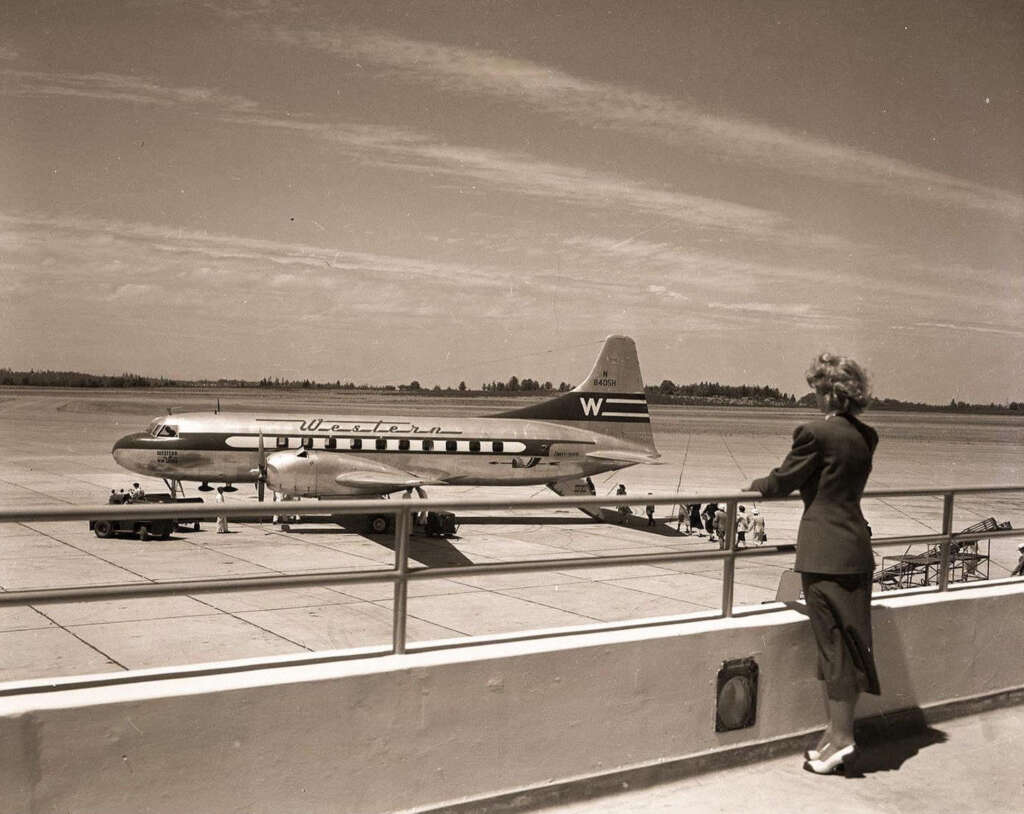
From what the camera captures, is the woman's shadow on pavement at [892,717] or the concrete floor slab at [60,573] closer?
the woman's shadow on pavement at [892,717]

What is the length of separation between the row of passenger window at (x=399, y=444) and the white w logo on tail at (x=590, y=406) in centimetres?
374

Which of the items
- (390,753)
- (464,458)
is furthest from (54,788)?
(464,458)

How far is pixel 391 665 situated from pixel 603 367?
89.3 feet

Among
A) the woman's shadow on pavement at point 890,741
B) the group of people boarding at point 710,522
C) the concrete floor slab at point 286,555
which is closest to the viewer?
the woman's shadow on pavement at point 890,741

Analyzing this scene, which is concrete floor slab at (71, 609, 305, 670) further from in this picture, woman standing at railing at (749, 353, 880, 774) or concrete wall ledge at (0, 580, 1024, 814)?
woman standing at railing at (749, 353, 880, 774)

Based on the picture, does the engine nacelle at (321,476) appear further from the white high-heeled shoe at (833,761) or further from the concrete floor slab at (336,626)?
the white high-heeled shoe at (833,761)

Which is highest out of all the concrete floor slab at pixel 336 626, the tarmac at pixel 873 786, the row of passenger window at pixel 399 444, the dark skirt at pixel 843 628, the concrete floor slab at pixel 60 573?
the dark skirt at pixel 843 628

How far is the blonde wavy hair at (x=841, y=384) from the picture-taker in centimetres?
546

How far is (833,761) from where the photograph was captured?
5566mm

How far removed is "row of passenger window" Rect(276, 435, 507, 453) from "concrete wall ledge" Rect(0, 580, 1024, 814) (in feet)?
67.7

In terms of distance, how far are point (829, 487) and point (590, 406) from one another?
83.8ft

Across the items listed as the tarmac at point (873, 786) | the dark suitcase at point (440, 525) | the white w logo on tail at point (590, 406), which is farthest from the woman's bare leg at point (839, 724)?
the white w logo on tail at point (590, 406)

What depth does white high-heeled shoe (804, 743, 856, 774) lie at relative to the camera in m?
5.56

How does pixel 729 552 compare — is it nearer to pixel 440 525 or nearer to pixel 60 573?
pixel 60 573
